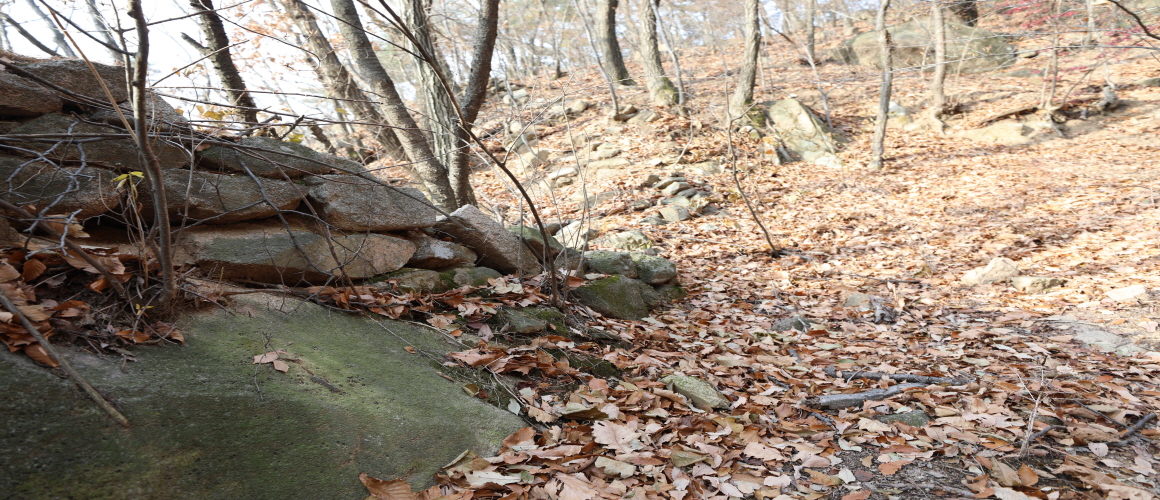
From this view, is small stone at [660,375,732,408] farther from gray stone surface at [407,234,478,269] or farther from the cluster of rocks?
gray stone surface at [407,234,478,269]

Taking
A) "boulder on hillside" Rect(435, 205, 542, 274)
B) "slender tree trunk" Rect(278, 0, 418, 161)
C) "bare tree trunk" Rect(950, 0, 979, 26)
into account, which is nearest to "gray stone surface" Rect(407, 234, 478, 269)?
"boulder on hillside" Rect(435, 205, 542, 274)

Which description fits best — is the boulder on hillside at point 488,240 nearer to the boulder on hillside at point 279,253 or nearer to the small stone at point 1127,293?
the boulder on hillside at point 279,253

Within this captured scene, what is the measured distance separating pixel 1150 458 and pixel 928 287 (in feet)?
10.5

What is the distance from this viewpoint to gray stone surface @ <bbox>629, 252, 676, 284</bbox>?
548cm

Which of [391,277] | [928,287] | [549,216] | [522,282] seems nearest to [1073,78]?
[928,287]

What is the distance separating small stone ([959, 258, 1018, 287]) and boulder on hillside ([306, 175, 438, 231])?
17.4 ft

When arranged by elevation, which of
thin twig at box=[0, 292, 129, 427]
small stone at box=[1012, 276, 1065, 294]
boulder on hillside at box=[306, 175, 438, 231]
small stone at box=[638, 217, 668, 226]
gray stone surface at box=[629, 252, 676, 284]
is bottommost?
small stone at box=[1012, 276, 1065, 294]

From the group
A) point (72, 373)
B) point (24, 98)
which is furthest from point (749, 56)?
point (72, 373)

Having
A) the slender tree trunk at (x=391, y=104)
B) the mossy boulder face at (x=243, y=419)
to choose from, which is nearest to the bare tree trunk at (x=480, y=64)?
the slender tree trunk at (x=391, y=104)

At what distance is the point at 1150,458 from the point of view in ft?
8.55

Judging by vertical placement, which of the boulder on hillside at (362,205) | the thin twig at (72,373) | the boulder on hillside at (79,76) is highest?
the boulder on hillside at (79,76)

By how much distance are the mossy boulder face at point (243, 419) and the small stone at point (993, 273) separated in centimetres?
521

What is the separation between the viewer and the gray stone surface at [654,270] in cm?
548

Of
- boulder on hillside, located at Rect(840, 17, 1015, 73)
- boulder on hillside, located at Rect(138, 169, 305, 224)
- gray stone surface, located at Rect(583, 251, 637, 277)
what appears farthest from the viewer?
boulder on hillside, located at Rect(840, 17, 1015, 73)
